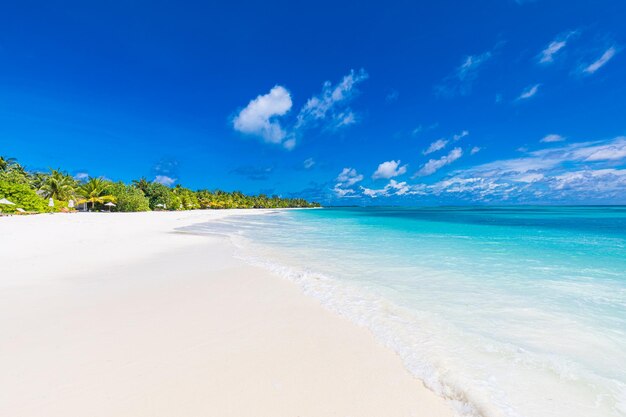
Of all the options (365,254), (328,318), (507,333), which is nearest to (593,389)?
(507,333)

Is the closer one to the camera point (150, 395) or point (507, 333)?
point (150, 395)

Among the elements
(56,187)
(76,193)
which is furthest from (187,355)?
(76,193)

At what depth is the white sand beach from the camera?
2.75m

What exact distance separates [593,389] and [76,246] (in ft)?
52.0

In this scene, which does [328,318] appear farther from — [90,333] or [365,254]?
[365,254]

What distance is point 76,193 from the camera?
2100 inches

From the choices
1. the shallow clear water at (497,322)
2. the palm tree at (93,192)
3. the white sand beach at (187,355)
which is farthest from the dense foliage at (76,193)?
the shallow clear water at (497,322)

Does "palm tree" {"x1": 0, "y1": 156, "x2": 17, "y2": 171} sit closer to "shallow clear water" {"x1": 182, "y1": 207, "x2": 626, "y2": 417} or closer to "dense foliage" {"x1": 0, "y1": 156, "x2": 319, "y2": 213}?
"dense foliage" {"x1": 0, "y1": 156, "x2": 319, "y2": 213}

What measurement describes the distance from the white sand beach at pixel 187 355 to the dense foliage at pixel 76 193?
136 feet

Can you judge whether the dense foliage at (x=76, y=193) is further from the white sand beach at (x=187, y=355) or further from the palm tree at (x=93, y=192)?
the white sand beach at (x=187, y=355)

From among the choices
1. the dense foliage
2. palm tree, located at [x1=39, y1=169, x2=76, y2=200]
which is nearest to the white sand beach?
the dense foliage

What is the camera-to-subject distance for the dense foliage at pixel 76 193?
36031 millimetres

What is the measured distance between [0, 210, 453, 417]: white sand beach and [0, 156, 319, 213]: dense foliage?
41.5 meters

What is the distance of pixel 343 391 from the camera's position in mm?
2965
